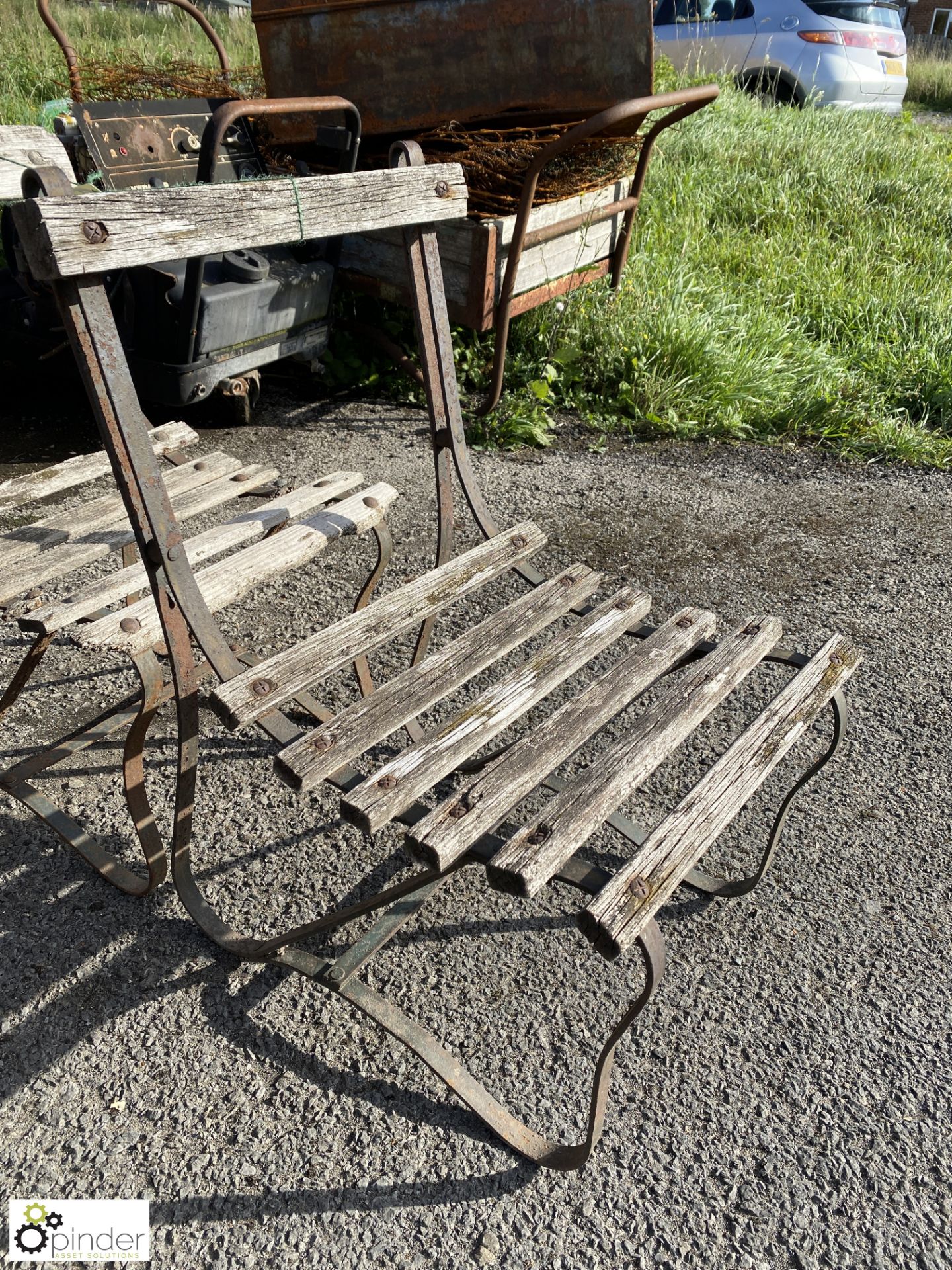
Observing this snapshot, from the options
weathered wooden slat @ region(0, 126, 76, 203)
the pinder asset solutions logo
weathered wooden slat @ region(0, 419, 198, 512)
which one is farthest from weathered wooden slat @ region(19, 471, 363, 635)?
weathered wooden slat @ region(0, 126, 76, 203)

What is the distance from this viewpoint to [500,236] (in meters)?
3.95

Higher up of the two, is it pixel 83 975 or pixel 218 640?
pixel 218 640

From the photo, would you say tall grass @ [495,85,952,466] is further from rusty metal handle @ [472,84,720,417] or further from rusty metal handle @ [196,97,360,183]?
rusty metal handle @ [196,97,360,183]

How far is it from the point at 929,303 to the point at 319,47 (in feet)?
12.0

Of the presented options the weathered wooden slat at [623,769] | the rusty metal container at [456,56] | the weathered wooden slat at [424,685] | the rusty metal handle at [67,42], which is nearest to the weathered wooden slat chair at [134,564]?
the weathered wooden slat at [424,685]

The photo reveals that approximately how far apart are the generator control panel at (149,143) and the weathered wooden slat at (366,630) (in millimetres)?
2309

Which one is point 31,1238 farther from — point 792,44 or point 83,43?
point 792,44

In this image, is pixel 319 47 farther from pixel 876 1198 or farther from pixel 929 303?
pixel 876 1198

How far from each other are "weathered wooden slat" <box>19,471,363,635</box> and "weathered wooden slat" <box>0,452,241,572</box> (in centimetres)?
13

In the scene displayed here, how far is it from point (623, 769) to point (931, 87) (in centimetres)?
1706

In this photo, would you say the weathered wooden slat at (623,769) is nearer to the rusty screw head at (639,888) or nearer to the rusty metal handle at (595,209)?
the rusty screw head at (639,888)

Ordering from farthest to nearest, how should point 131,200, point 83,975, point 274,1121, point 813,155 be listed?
point 813,155 < point 83,975 < point 274,1121 < point 131,200

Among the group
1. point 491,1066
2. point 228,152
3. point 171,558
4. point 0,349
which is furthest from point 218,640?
point 228,152

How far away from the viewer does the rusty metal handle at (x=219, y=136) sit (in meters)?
2.67
